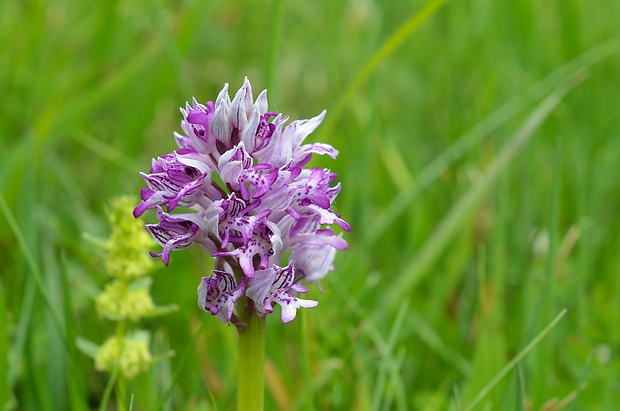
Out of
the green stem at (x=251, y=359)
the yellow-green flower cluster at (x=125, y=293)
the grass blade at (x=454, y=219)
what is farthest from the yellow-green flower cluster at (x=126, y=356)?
the grass blade at (x=454, y=219)

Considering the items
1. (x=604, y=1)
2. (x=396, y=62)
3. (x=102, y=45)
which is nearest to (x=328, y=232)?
(x=102, y=45)

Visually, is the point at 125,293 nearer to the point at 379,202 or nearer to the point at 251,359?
the point at 251,359

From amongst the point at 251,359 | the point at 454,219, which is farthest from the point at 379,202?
the point at 251,359

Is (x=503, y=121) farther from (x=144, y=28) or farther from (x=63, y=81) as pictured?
(x=144, y=28)

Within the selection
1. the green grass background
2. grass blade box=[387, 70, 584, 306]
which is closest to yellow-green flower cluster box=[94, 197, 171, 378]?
the green grass background

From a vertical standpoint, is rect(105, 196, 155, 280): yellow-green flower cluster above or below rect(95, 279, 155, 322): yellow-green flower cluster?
above

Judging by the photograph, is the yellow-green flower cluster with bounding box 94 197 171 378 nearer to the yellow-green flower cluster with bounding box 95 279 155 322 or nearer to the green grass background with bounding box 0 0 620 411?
the yellow-green flower cluster with bounding box 95 279 155 322
